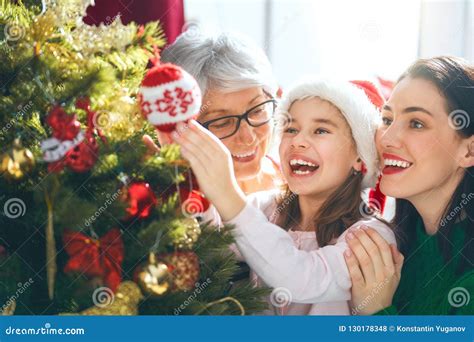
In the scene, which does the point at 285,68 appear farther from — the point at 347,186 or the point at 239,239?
the point at 239,239

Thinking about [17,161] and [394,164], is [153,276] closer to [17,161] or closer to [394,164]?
[17,161]

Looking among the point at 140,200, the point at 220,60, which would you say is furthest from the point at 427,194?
the point at 140,200

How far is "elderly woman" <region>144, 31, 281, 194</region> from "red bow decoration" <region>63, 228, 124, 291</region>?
1.52 ft

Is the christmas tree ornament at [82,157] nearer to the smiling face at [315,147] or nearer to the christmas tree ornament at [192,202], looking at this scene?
the christmas tree ornament at [192,202]

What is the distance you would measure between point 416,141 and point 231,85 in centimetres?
37

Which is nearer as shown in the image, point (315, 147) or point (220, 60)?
point (315, 147)

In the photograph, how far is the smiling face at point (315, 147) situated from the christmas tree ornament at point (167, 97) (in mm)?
305

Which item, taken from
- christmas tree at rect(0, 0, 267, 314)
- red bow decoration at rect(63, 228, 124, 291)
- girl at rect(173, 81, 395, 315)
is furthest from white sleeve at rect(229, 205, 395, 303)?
red bow decoration at rect(63, 228, 124, 291)

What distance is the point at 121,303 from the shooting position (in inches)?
37.3

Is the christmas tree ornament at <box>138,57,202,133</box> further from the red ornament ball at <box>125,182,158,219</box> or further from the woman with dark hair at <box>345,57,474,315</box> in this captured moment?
the woman with dark hair at <box>345,57,474,315</box>

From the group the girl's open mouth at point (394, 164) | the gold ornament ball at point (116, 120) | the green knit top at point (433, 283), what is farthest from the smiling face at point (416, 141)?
the gold ornament ball at point (116, 120)

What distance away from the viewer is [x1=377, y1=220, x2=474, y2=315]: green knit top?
3.87ft

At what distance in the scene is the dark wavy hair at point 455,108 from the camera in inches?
47.8

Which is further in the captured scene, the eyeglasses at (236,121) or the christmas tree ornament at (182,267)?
the eyeglasses at (236,121)
